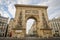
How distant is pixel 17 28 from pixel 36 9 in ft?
22.3

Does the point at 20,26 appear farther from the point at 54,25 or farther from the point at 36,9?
the point at 54,25

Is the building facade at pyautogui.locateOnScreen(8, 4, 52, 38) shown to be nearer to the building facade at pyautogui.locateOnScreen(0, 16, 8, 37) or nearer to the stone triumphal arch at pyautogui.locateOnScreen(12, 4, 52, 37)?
the stone triumphal arch at pyautogui.locateOnScreen(12, 4, 52, 37)

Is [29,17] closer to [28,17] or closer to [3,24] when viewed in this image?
[28,17]

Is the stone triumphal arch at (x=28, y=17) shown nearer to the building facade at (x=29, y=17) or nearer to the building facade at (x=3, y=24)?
the building facade at (x=29, y=17)

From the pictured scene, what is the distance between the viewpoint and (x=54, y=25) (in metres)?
40.4

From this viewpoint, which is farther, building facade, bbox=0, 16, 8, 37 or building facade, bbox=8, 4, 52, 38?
building facade, bbox=0, 16, 8, 37

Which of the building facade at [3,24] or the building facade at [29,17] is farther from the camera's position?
the building facade at [3,24]

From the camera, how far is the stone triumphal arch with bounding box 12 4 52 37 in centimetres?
1833

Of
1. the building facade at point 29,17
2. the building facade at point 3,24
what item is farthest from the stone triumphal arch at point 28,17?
the building facade at point 3,24

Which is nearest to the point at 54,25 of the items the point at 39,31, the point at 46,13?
the point at 46,13

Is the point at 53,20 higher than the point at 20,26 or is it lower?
higher

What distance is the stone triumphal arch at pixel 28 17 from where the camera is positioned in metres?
18.3

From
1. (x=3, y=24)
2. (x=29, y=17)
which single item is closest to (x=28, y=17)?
(x=29, y=17)

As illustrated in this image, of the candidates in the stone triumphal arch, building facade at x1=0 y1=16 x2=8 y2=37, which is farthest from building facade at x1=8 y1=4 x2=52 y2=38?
building facade at x1=0 y1=16 x2=8 y2=37
